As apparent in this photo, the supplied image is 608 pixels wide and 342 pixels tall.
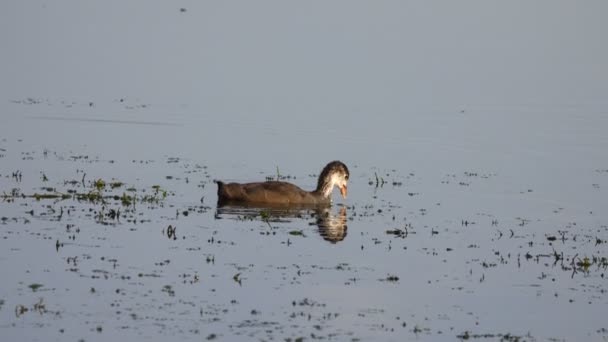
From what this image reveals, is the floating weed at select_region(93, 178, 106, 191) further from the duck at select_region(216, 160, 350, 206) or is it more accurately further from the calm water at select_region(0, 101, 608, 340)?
the duck at select_region(216, 160, 350, 206)

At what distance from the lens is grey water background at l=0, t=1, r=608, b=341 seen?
1648 cm

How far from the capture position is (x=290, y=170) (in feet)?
91.4

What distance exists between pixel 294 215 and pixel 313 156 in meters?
6.34

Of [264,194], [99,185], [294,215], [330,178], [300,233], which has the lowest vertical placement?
[300,233]

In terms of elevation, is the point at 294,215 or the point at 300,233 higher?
the point at 294,215

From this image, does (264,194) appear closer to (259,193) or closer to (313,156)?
(259,193)

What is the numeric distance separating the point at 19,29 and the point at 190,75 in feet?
32.5

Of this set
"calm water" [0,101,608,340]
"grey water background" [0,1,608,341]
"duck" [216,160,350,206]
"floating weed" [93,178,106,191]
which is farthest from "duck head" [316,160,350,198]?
"floating weed" [93,178,106,191]

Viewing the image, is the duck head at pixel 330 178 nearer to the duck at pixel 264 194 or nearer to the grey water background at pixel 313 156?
the duck at pixel 264 194

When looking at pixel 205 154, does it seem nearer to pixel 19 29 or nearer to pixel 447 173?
pixel 447 173

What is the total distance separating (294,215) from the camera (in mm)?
23422

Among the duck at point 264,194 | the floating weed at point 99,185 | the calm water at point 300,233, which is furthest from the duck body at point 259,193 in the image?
the floating weed at point 99,185

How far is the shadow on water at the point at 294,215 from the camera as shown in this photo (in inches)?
872

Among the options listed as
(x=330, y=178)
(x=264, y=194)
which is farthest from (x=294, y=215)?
(x=330, y=178)
